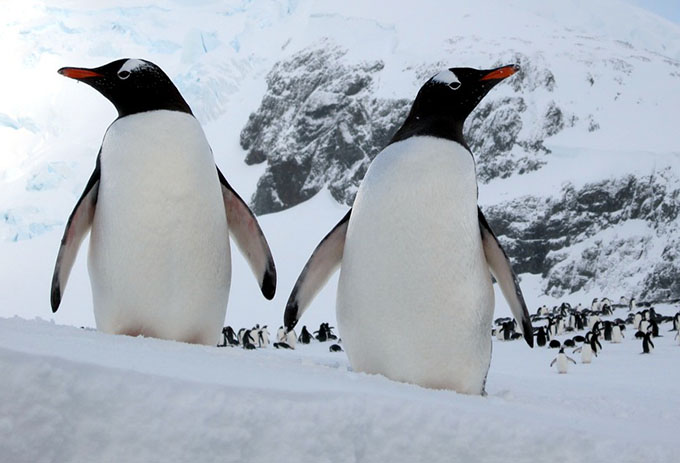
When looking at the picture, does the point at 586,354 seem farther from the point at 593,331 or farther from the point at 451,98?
the point at 451,98

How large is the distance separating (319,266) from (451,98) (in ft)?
2.59

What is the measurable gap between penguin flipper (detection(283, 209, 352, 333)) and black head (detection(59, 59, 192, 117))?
2.35 feet

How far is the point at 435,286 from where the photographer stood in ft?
8.29

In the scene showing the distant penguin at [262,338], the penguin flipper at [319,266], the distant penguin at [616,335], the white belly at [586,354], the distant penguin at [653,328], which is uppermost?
the penguin flipper at [319,266]

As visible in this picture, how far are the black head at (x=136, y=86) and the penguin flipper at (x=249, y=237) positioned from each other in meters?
0.37

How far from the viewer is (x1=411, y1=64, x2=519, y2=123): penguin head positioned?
2.81 meters

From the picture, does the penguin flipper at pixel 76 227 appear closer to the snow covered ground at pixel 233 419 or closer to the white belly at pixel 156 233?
the white belly at pixel 156 233

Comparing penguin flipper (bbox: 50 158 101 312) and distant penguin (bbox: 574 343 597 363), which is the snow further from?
penguin flipper (bbox: 50 158 101 312)

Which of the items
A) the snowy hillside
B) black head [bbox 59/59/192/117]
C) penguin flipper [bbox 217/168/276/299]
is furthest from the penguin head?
the snowy hillside

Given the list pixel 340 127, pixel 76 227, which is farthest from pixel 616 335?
pixel 340 127

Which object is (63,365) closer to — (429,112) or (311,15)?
(429,112)

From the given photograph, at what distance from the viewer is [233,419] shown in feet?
4.20

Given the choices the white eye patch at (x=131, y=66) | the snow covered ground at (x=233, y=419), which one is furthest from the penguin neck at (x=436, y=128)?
the snow covered ground at (x=233, y=419)

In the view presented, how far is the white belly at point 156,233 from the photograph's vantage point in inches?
104
